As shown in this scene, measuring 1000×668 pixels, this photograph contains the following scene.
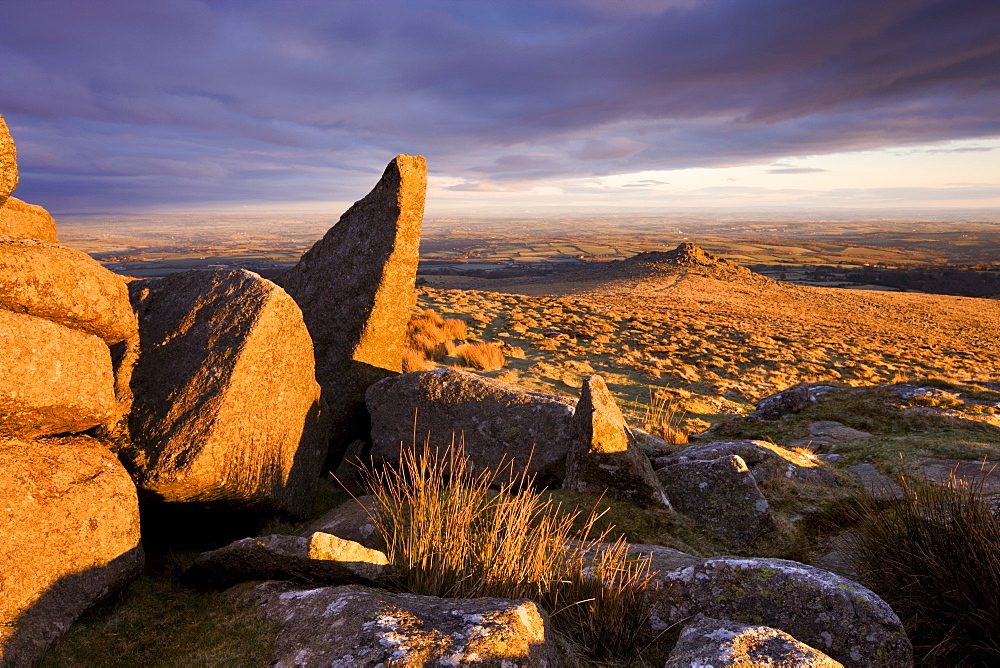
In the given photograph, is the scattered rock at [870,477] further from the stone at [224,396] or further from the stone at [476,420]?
the stone at [224,396]

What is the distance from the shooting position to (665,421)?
10508mm

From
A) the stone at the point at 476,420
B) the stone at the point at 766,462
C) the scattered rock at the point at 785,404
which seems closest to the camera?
the stone at the point at 476,420

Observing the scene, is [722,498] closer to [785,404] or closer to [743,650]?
[743,650]

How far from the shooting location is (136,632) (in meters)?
3.38

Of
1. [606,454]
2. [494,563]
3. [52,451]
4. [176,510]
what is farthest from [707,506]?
[52,451]

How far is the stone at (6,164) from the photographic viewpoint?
12.9 feet

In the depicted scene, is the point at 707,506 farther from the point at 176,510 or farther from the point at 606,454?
the point at 176,510

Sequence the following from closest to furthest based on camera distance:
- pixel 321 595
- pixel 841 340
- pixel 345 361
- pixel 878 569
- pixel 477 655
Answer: pixel 477 655
pixel 321 595
pixel 878 569
pixel 345 361
pixel 841 340

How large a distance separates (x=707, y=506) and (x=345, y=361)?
16.6ft

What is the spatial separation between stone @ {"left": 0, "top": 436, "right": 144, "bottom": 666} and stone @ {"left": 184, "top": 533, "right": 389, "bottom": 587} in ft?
2.49

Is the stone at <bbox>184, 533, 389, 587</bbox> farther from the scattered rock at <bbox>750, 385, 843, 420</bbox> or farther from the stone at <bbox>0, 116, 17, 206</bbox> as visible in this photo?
the scattered rock at <bbox>750, 385, 843, 420</bbox>

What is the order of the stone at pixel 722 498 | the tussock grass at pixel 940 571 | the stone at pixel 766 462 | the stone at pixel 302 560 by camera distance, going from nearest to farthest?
the tussock grass at pixel 940 571 < the stone at pixel 302 560 < the stone at pixel 722 498 < the stone at pixel 766 462

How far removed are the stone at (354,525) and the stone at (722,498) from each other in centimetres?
316

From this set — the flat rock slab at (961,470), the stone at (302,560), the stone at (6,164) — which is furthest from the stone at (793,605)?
the stone at (6,164)
